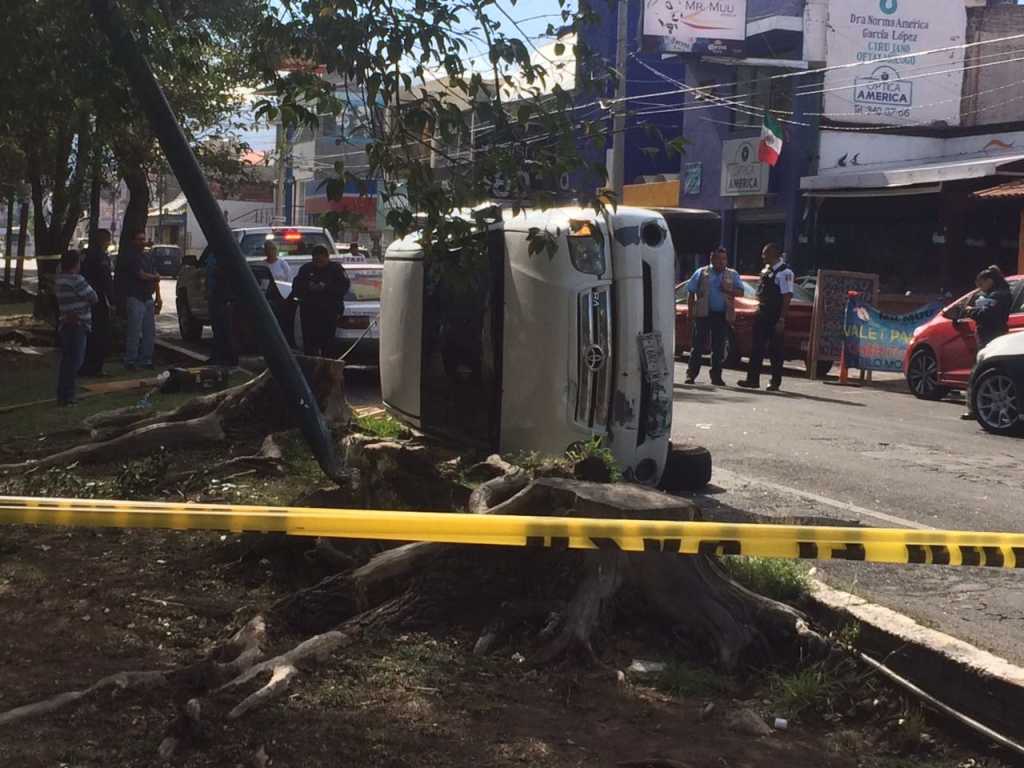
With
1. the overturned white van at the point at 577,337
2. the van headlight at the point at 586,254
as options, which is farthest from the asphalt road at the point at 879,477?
the van headlight at the point at 586,254

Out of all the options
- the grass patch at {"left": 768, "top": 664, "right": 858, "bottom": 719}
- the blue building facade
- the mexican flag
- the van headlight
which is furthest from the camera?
the blue building facade

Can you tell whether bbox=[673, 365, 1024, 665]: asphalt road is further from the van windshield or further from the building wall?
the building wall

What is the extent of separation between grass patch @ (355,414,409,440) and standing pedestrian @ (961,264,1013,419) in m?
7.79

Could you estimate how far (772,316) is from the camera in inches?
621

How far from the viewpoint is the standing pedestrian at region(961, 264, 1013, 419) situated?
14.7 m

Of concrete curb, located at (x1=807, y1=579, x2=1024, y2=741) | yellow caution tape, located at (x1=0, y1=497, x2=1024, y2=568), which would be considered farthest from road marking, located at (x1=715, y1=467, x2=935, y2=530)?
yellow caution tape, located at (x1=0, y1=497, x2=1024, y2=568)

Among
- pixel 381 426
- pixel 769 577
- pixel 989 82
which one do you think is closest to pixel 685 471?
pixel 381 426

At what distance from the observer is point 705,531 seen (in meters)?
4.11

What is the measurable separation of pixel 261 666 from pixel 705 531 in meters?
1.54

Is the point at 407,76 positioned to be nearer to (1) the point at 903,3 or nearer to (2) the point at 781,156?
(2) the point at 781,156

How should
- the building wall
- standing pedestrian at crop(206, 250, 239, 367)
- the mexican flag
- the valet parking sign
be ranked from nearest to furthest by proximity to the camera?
standing pedestrian at crop(206, 250, 239, 367) < the mexican flag < the valet parking sign < the building wall

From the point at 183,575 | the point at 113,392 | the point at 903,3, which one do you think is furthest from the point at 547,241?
the point at 903,3

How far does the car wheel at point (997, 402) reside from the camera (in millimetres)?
12078

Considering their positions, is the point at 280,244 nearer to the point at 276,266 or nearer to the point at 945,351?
the point at 276,266
